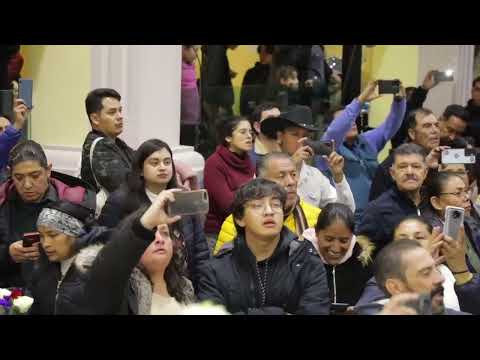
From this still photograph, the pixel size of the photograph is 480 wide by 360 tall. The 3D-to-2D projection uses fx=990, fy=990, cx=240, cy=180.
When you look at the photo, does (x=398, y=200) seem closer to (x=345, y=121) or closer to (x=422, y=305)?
(x=345, y=121)

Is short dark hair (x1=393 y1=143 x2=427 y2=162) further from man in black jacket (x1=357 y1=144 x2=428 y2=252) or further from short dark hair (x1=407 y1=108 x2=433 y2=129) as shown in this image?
short dark hair (x1=407 y1=108 x2=433 y2=129)

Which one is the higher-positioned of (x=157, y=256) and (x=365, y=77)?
(x=365, y=77)

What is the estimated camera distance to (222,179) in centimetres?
479

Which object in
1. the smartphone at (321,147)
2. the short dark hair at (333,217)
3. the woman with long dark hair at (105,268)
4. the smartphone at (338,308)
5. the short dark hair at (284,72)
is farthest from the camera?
the short dark hair at (284,72)

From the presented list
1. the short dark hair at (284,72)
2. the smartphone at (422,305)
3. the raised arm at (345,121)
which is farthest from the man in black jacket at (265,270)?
the short dark hair at (284,72)

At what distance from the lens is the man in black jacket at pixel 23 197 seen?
4.05m

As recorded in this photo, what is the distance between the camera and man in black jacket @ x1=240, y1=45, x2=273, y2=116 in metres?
5.95

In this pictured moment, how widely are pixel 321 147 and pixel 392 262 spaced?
4.76 feet

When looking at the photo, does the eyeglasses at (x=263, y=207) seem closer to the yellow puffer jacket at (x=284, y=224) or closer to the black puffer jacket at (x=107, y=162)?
the yellow puffer jacket at (x=284, y=224)

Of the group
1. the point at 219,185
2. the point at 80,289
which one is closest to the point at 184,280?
the point at 80,289

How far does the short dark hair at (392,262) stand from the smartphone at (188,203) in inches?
26.4
